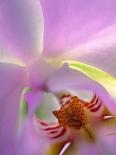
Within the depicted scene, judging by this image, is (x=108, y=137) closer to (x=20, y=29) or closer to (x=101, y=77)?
(x=101, y=77)

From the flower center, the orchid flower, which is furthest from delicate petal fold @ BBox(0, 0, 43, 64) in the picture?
the flower center

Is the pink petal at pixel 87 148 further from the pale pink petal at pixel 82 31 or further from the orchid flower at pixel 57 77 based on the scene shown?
the pale pink petal at pixel 82 31

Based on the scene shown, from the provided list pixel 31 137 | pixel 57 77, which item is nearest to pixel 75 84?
pixel 57 77

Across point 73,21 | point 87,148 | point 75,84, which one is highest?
point 73,21

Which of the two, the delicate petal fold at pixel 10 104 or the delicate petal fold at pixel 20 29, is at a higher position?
the delicate petal fold at pixel 20 29

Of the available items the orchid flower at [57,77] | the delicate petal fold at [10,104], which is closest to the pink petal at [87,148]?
the orchid flower at [57,77]

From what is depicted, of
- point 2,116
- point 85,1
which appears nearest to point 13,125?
point 2,116

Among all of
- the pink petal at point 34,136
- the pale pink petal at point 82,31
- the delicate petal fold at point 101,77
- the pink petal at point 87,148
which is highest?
the pale pink petal at point 82,31

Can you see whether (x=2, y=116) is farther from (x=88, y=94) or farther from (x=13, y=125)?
(x=88, y=94)
